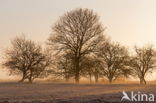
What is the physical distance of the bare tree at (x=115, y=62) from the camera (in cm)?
6850

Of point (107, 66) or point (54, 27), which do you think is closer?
point (54, 27)

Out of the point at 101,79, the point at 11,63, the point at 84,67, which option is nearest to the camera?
the point at 84,67

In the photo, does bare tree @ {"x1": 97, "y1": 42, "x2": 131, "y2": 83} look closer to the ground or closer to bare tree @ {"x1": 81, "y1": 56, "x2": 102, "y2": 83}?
bare tree @ {"x1": 81, "y1": 56, "x2": 102, "y2": 83}

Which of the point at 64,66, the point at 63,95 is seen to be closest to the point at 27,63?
the point at 64,66

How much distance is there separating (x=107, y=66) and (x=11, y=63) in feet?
55.7

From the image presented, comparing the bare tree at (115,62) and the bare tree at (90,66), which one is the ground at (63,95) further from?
the bare tree at (115,62)

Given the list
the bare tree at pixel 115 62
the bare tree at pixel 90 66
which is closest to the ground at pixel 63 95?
the bare tree at pixel 90 66

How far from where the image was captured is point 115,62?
71.0 metres

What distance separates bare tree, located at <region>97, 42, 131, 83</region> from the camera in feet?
225

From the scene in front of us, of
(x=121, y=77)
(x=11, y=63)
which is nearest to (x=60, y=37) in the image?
(x=11, y=63)

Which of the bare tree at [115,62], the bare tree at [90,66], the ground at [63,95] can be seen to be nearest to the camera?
the ground at [63,95]

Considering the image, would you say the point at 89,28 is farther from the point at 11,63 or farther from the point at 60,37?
the point at 11,63

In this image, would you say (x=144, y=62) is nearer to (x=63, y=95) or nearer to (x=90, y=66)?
(x=90, y=66)

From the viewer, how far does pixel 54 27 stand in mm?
62750
